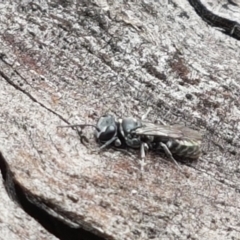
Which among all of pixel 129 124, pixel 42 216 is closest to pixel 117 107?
pixel 129 124

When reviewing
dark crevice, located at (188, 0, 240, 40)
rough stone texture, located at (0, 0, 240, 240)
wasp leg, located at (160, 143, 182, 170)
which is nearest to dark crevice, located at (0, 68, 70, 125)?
rough stone texture, located at (0, 0, 240, 240)

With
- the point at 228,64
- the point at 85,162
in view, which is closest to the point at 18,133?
the point at 85,162

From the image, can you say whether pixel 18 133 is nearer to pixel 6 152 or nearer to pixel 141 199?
pixel 6 152

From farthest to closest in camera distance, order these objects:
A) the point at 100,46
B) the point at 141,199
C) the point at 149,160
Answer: the point at 100,46, the point at 149,160, the point at 141,199

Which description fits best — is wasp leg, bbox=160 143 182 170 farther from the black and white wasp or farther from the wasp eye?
the wasp eye

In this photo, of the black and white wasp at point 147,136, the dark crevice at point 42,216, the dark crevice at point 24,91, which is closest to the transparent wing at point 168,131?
the black and white wasp at point 147,136

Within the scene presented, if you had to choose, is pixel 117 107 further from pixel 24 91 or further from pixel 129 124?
pixel 24 91
